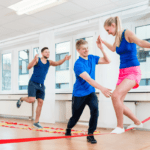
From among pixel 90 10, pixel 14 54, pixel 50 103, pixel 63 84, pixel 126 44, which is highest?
pixel 90 10

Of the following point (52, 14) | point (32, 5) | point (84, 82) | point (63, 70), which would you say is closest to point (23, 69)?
point (63, 70)

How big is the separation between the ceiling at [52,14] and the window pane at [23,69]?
104 cm

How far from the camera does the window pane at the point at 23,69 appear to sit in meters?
6.80

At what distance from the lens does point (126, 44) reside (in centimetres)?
192

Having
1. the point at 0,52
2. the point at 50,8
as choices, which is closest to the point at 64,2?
the point at 50,8

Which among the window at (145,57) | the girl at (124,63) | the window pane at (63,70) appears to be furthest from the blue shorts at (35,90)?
the girl at (124,63)

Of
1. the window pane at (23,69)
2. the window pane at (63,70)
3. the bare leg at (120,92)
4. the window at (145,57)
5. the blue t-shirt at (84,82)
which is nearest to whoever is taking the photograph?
the bare leg at (120,92)

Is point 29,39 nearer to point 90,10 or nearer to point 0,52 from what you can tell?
point 0,52

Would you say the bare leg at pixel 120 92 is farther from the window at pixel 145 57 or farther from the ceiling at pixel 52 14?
the ceiling at pixel 52 14

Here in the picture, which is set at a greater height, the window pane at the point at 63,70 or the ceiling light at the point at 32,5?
the ceiling light at the point at 32,5

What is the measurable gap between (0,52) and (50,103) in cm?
347

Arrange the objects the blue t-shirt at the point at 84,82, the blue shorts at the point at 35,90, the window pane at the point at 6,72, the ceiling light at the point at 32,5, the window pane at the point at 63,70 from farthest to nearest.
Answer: the window pane at the point at 6,72 → the window pane at the point at 63,70 → the ceiling light at the point at 32,5 → the blue shorts at the point at 35,90 → the blue t-shirt at the point at 84,82

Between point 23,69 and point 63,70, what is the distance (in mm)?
1770

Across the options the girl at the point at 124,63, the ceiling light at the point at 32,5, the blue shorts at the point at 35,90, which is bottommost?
the blue shorts at the point at 35,90
